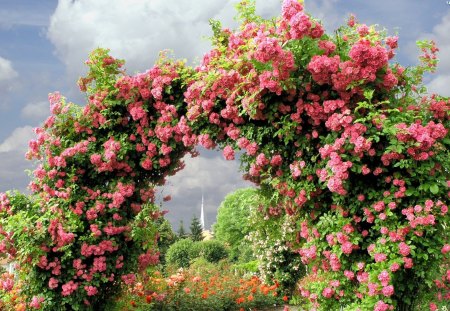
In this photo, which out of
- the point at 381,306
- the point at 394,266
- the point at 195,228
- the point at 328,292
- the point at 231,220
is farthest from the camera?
the point at 195,228

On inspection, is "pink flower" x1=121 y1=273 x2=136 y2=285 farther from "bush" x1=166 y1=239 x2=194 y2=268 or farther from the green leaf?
"bush" x1=166 y1=239 x2=194 y2=268

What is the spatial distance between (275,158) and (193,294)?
17.0 feet

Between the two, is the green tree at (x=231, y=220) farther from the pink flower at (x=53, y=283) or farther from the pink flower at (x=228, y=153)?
the pink flower at (x=228, y=153)

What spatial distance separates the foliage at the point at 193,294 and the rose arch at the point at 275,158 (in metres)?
1.01

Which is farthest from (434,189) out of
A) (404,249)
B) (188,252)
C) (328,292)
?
(188,252)

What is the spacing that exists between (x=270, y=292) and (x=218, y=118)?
7.06 meters

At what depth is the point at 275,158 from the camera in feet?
19.6

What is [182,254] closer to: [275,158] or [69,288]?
[69,288]

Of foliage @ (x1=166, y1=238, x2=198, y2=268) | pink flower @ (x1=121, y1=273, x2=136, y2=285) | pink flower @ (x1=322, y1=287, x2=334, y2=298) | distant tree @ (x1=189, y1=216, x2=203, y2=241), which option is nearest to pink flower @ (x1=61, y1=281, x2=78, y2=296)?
pink flower @ (x1=121, y1=273, x2=136, y2=285)

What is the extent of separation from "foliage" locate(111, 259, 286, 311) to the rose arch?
101cm

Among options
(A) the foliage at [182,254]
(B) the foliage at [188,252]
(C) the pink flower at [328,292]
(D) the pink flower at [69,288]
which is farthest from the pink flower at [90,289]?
(A) the foliage at [182,254]

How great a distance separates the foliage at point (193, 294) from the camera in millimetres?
8459

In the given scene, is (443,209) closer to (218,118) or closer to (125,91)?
(218,118)

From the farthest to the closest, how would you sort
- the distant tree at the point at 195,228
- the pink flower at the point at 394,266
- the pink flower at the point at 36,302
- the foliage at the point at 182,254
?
the distant tree at the point at 195,228 → the foliage at the point at 182,254 → the pink flower at the point at 36,302 → the pink flower at the point at 394,266
